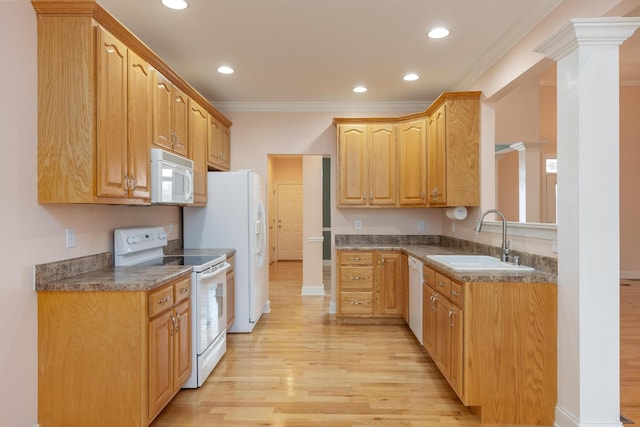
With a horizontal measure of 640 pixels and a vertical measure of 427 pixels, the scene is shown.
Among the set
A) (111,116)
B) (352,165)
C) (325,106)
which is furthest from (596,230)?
(325,106)

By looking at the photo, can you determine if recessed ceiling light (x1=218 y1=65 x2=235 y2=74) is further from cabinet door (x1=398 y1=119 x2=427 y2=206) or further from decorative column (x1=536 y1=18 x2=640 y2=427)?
decorative column (x1=536 y1=18 x2=640 y2=427)

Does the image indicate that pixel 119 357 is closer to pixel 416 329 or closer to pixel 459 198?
pixel 416 329

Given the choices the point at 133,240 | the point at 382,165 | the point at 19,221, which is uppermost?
the point at 382,165

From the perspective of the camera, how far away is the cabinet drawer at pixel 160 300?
213 cm

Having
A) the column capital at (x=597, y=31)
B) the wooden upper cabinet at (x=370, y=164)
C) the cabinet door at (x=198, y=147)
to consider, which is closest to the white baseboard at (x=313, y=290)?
the wooden upper cabinet at (x=370, y=164)

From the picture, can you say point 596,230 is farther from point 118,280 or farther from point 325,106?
point 325,106

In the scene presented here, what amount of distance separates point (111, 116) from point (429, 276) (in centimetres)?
257

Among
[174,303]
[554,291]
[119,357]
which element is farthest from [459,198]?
[119,357]

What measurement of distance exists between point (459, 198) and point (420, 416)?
208 cm

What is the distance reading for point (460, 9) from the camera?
2594 mm

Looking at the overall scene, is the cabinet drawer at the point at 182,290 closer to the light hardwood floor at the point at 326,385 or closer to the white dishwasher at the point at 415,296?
the light hardwood floor at the point at 326,385

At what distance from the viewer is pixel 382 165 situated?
4445 millimetres

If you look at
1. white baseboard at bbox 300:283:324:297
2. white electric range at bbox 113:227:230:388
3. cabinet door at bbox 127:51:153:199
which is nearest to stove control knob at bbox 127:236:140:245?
white electric range at bbox 113:227:230:388

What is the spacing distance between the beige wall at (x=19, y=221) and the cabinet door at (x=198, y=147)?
4.89 ft
